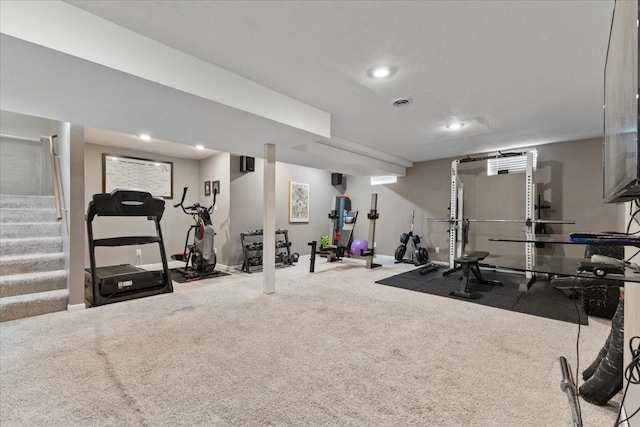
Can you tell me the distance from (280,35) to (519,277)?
5.41 m

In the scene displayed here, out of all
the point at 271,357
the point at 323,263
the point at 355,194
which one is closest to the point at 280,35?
the point at 271,357

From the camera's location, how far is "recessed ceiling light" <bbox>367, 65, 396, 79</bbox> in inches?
94.7

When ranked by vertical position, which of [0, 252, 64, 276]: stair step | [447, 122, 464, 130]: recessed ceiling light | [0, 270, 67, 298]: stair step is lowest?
[0, 270, 67, 298]: stair step

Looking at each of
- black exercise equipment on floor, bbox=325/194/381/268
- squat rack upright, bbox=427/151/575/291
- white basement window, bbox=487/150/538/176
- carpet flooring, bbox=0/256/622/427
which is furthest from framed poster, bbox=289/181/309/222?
white basement window, bbox=487/150/538/176

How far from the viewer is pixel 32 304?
2.99m

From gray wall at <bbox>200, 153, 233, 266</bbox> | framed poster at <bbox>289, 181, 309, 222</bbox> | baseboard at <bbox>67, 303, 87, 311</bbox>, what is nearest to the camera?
baseboard at <bbox>67, 303, 87, 311</bbox>

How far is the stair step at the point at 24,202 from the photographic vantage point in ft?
13.1

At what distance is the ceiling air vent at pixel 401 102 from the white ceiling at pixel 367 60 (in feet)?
0.25

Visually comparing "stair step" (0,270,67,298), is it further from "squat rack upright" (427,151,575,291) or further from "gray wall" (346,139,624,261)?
"gray wall" (346,139,624,261)

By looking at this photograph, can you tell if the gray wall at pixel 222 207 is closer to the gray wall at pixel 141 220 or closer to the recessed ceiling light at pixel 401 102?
the gray wall at pixel 141 220

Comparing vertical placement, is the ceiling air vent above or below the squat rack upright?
above

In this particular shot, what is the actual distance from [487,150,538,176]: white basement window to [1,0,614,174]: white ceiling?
119 centimetres

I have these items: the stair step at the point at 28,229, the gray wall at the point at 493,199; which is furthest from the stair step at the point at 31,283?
the gray wall at the point at 493,199

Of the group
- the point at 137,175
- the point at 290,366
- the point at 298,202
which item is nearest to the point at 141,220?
the point at 137,175
